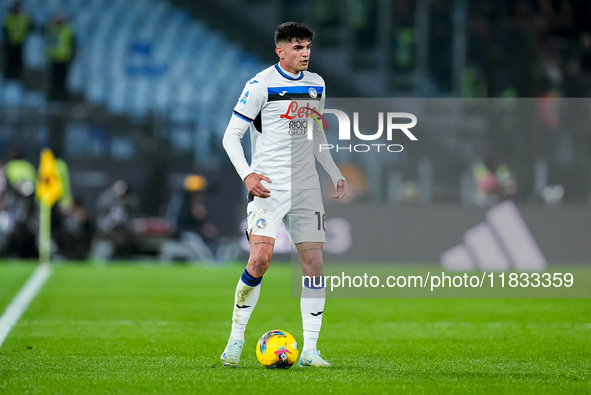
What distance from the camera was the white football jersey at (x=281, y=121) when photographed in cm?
547

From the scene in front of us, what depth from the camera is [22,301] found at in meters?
9.87

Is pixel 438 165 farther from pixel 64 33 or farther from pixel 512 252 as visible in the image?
pixel 64 33

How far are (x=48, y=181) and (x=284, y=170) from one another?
36.8ft

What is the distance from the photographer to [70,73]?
19969mm

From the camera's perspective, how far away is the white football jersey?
18.0ft

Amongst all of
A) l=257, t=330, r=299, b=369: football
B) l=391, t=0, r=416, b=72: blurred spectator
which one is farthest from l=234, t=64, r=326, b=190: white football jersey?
l=391, t=0, r=416, b=72: blurred spectator

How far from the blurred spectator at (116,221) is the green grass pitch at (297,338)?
16.8 ft

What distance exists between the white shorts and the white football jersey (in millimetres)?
55

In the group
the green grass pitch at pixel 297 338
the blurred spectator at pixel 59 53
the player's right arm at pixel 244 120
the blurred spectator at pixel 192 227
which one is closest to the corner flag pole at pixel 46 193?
the blurred spectator at pixel 192 227

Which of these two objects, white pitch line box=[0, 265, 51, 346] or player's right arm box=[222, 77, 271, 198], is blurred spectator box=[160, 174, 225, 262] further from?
player's right arm box=[222, 77, 271, 198]

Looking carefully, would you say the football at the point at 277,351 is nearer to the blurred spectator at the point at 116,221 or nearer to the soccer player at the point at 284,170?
the soccer player at the point at 284,170

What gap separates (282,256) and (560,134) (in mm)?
4973

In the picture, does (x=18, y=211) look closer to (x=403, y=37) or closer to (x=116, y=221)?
(x=116, y=221)

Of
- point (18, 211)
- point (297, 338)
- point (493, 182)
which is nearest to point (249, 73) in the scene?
point (18, 211)
